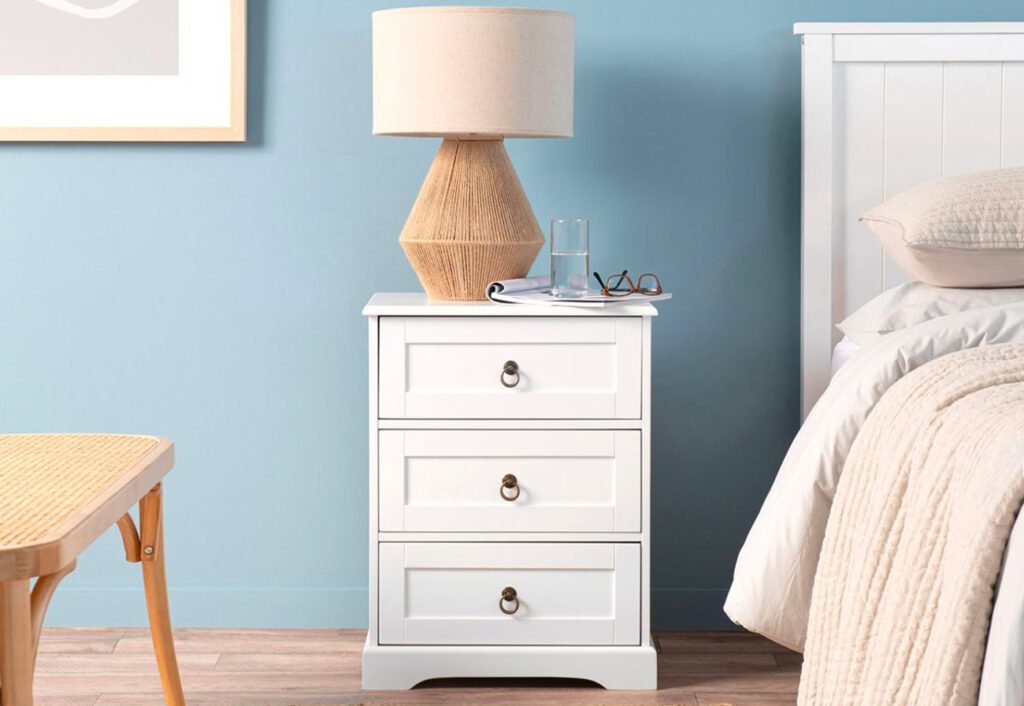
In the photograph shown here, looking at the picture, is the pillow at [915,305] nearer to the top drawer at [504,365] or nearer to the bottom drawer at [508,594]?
the top drawer at [504,365]

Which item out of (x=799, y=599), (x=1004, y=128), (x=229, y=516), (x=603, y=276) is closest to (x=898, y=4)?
(x=1004, y=128)

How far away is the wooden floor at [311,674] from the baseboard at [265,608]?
3cm

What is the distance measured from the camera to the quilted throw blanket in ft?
3.60

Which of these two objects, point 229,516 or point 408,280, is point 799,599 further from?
point 229,516

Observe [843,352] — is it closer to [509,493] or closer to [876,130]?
[876,130]

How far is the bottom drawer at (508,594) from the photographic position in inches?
79.6

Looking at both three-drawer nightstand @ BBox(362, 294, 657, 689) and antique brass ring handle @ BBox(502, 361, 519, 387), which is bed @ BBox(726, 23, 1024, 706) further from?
antique brass ring handle @ BBox(502, 361, 519, 387)

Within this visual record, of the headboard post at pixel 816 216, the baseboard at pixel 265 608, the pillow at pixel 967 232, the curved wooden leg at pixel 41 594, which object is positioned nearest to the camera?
the curved wooden leg at pixel 41 594

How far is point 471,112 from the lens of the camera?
6.44 ft

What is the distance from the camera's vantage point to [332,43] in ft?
7.63

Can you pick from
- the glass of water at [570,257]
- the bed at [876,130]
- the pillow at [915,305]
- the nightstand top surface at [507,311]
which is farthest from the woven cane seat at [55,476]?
the bed at [876,130]

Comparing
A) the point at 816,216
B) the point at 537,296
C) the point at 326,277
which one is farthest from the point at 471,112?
the point at 816,216

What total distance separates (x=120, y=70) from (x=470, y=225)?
2.61ft

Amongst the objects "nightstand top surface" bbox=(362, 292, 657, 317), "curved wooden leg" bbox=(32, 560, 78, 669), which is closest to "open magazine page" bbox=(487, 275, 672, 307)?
"nightstand top surface" bbox=(362, 292, 657, 317)
